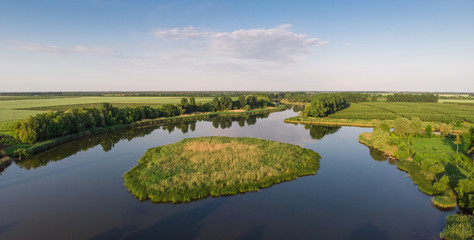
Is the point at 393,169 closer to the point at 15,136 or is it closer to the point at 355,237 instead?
the point at 355,237

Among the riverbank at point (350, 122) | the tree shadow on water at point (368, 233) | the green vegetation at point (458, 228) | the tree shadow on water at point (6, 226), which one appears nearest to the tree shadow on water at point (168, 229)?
the tree shadow on water at point (6, 226)

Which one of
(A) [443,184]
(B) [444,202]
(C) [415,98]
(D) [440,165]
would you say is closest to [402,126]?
(D) [440,165]

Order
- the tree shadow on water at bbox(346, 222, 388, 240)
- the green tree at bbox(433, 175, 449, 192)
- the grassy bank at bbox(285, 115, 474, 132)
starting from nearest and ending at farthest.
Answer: the tree shadow on water at bbox(346, 222, 388, 240) < the green tree at bbox(433, 175, 449, 192) < the grassy bank at bbox(285, 115, 474, 132)

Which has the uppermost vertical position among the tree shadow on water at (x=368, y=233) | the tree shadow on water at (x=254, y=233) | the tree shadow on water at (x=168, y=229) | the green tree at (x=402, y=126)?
the green tree at (x=402, y=126)

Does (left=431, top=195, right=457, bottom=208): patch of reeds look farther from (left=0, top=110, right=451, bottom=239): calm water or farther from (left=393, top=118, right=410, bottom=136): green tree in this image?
(left=393, top=118, right=410, bottom=136): green tree

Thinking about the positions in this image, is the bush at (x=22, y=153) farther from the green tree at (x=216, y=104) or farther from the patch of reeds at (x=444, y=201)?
the green tree at (x=216, y=104)

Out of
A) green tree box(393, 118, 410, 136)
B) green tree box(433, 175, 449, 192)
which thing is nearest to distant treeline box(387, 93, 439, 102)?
green tree box(393, 118, 410, 136)

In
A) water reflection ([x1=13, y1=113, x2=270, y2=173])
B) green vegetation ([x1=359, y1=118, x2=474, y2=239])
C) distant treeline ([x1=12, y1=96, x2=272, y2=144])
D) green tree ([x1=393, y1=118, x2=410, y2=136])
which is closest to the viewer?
green vegetation ([x1=359, y1=118, x2=474, y2=239])

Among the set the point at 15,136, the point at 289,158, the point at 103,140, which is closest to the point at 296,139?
the point at 289,158
